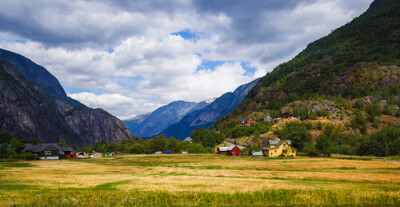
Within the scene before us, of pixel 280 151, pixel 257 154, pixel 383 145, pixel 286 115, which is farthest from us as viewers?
pixel 286 115

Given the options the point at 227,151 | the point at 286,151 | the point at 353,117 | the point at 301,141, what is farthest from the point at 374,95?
the point at 227,151

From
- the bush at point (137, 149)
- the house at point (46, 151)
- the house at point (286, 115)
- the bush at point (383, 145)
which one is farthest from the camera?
the house at point (286, 115)

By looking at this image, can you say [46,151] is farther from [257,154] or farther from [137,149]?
[257,154]

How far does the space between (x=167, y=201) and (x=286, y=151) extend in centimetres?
9288

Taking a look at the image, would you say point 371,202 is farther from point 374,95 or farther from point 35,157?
point 374,95

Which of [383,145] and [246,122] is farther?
[246,122]

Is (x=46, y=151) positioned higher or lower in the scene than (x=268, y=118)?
lower

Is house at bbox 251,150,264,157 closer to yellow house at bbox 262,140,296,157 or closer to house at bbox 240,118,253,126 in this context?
yellow house at bbox 262,140,296,157

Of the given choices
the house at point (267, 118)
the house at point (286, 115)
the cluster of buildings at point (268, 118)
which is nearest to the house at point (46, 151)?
the cluster of buildings at point (268, 118)

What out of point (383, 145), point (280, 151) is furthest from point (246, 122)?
point (383, 145)

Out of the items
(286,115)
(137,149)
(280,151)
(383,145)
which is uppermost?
(286,115)

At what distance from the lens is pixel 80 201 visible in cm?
1891

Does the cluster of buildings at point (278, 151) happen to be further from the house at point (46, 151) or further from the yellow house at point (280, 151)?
the house at point (46, 151)

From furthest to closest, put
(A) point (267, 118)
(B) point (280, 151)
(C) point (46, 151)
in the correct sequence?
1. (A) point (267, 118)
2. (C) point (46, 151)
3. (B) point (280, 151)
